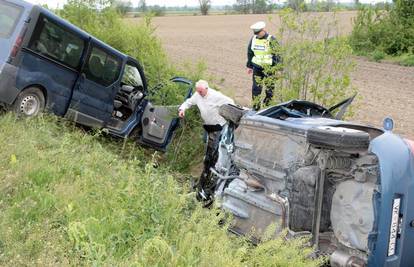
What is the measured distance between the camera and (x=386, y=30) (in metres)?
24.9

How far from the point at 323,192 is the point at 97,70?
5.32 m

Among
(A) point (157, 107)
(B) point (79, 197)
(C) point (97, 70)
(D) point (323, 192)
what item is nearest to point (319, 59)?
(A) point (157, 107)

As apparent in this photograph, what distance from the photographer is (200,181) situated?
6.94 metres

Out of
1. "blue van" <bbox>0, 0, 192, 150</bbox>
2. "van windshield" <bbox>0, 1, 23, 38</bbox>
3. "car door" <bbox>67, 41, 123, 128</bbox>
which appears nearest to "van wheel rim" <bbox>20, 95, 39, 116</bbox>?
"blue van" <bbox>0, 0, 192, 150</bbox>

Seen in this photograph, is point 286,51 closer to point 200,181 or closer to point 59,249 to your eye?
point 200,181

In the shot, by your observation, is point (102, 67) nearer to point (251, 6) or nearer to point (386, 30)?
point (386, 30)

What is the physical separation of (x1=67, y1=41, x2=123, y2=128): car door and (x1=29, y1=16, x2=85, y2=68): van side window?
25cm

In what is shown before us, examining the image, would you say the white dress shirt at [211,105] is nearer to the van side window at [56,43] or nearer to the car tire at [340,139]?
the van side window at [56,43]

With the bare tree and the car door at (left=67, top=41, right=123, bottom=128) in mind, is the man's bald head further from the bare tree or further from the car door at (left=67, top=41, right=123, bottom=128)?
the bare tree

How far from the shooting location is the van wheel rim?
25.6ft

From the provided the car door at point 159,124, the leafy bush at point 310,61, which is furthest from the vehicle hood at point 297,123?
the car door at point 159,124

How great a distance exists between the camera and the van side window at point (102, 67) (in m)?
8.74

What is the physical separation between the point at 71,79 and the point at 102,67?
0.70 meters

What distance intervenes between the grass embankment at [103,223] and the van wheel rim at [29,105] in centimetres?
230
